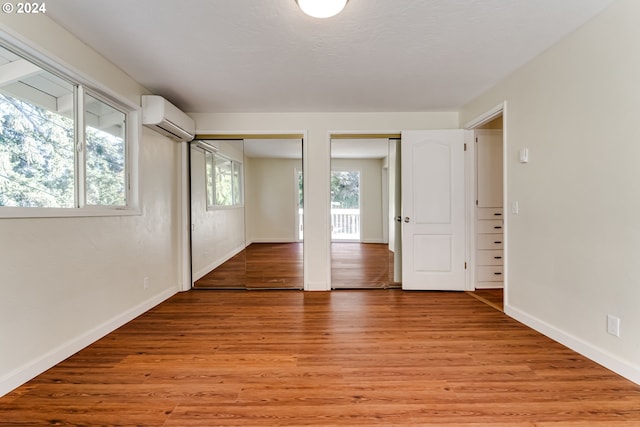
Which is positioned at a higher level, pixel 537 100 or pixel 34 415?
pixel 537 100

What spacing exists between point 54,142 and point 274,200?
5536 millimetres

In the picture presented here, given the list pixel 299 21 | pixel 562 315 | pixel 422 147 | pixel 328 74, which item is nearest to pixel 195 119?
pixel 328 74

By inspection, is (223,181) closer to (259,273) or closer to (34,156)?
(259,273)

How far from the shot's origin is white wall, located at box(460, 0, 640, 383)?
5.59ft

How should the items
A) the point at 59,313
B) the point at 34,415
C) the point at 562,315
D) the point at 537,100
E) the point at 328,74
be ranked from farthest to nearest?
the point at 328,74 < the point at 537,100 < the point at 562,315 < the point at 59,313 < the point at 34,415

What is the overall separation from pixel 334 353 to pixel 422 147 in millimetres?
2638

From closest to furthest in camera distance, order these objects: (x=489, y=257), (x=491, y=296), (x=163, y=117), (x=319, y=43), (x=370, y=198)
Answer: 1. (x=319, y=43)
2. (x=163, y=117)
3. (x=491, y=296)
4. (x=489, y=257)
5. (x=370, y=198)

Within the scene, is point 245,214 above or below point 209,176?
below

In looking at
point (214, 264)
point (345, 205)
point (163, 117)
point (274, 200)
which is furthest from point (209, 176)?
point (345, 205)

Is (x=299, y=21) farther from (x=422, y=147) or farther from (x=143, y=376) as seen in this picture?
(x=143, y=376)

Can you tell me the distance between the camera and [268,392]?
163 cm

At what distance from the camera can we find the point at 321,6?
5.26ft

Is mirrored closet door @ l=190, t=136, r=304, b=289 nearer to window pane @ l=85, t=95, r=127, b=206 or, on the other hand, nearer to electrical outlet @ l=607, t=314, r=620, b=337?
window pane @ l=85, t=95, r=127, b=206

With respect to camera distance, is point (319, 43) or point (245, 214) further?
point (245, 214)
